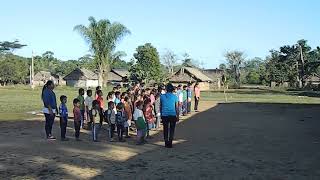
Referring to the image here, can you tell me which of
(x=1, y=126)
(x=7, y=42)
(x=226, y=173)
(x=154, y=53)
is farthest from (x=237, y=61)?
(x=226, y=173)

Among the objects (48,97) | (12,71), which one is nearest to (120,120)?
(48,97)

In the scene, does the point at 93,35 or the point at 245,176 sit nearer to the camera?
the point at 245,176

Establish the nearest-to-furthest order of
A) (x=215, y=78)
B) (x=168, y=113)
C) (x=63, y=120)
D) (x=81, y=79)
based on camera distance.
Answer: (x=168, y=113) < (x=63, y=120) < (x=215, y=78) < (x=81, y=79)

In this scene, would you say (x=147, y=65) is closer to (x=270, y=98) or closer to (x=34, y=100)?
(x=270, y=98)

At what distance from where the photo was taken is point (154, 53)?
8256 cm

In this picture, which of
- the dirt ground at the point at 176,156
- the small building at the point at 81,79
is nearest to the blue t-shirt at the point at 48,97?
the dirt ground at the point at 176,156

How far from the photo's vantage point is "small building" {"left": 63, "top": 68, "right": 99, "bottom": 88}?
99113 millimetres

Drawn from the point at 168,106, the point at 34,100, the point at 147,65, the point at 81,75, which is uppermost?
the point at 147,65

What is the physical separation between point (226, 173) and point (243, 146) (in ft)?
11.4

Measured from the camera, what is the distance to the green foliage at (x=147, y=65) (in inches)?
3172

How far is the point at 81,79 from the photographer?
326ft

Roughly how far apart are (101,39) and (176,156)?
72.4m

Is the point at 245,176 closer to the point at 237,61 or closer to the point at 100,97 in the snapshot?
the point at 100,97

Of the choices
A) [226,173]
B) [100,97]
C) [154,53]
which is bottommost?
[226,173]
